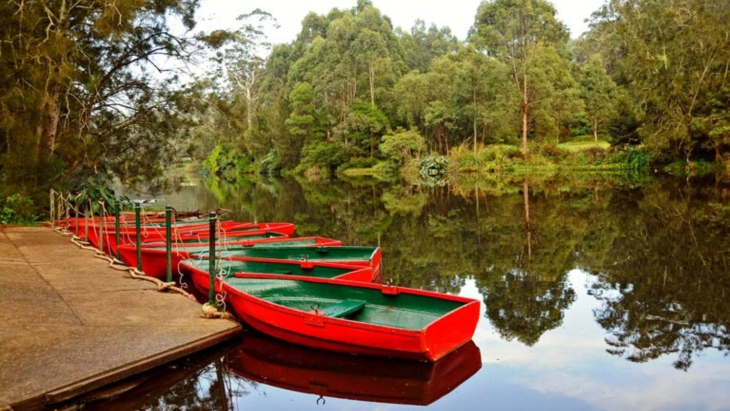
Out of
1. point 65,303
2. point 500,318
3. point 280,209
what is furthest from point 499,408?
point 280,209

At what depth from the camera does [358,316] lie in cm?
735

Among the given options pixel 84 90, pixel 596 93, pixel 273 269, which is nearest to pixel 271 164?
pixel 596 93

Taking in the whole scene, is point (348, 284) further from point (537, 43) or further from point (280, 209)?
point (537, 43)

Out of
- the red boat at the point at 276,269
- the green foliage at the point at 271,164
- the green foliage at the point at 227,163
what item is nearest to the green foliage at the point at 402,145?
the green foliage at the point at 271,164

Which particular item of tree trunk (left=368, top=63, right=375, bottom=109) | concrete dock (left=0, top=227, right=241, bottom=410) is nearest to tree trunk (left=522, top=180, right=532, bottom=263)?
concrete dock (left=0, top=227, right=241, bottom=410)

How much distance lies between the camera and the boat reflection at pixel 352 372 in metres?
5.91

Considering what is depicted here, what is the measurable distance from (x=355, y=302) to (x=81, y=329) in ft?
10.2

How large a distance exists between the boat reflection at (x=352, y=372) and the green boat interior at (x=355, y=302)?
1.78 feet

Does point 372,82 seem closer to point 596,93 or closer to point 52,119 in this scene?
point 596,93

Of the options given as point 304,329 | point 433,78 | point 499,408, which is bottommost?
point 499,408

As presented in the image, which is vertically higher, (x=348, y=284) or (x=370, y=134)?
(x=370, y=134)

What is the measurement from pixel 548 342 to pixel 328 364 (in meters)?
2.91

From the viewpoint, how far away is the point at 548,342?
24.8 ft

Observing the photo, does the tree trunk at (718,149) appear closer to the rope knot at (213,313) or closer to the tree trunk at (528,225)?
the tree trunk at (528,225)
